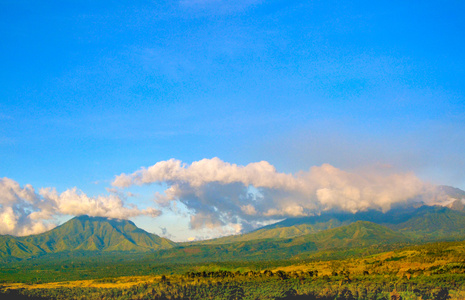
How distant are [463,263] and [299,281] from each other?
78.3 metres

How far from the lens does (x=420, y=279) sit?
166875mm

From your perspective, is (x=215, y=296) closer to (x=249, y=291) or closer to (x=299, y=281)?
(x=249, y=291)

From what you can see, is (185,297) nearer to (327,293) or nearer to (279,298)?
(279,298)

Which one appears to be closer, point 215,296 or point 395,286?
point 395,286

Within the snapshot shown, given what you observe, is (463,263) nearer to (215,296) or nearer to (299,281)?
→ (299,281)

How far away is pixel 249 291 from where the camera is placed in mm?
189125

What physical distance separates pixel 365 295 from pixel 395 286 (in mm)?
13010

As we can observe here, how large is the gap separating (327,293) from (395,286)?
27.3m

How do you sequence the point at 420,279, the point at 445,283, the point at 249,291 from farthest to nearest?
1. the point at 249,291
2. the point at 420,279
3. the point at 445,283

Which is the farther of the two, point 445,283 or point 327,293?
point 327,293

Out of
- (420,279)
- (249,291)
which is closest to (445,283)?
(420,279)

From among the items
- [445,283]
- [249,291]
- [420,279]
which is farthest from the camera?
[249,291]

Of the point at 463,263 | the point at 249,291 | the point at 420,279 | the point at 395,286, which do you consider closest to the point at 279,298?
the point at 249,291

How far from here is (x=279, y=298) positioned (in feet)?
571
